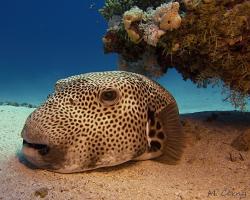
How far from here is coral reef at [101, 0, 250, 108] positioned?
4793mm

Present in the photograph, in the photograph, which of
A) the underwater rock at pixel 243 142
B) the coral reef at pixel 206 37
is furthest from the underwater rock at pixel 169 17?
the underwater rock at pixel 243 142

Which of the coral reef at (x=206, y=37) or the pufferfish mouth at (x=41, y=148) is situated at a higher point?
the coral reef at (x=206, y=37)

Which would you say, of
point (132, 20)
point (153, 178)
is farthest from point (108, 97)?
point (132, 20)

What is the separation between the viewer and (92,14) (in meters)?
117

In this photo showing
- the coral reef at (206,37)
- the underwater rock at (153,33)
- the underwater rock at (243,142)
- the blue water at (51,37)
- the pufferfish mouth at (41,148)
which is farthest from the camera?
the blue water at (51,37)

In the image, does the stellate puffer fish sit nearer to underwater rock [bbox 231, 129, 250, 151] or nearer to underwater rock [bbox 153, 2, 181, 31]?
underwater rock [bbox 153, 2, 181, 31]

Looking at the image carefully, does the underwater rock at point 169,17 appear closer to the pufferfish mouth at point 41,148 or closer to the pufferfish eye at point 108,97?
the pufferfish eye at point 108,97

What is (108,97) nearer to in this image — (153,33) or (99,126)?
(99,126)

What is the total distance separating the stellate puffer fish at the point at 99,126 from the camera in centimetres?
399

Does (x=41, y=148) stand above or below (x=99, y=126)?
below

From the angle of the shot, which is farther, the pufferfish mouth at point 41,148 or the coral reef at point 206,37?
the coral reef at point 206,37

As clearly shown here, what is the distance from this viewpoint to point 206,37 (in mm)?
4891
